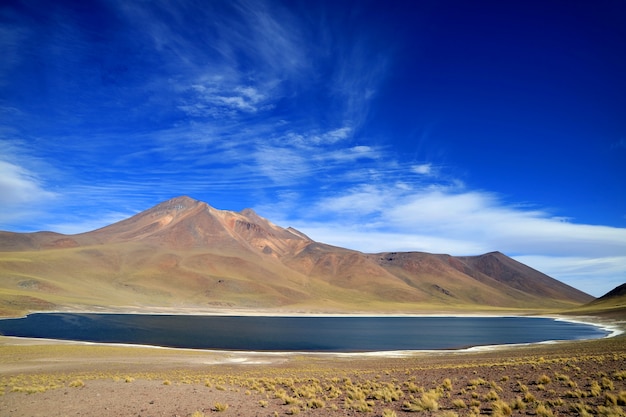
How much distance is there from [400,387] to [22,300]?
101801mm

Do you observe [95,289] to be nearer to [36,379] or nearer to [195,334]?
[195,334]

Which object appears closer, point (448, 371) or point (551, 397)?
point (551, 397)

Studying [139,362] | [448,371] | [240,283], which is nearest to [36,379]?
[139,362]

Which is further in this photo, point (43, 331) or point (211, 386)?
point (43, 331)

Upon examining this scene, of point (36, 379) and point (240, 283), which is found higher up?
point (240, 283)

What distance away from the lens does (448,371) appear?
22.3m

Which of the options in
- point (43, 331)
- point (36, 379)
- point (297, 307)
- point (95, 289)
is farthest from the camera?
point (297, 307)

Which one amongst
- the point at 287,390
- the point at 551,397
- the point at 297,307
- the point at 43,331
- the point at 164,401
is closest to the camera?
the point at 551,397

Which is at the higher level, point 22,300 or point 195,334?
point 22,300

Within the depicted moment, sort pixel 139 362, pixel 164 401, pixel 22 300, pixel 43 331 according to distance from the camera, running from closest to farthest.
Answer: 1. pixel 164 401
2. pixel 139 362
3. pixel 43 331
4. pixel 22 300

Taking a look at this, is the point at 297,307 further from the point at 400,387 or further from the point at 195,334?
the point at 400,387

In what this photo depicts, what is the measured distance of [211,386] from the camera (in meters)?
18.6

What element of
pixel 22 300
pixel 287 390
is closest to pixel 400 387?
pixel 287 390

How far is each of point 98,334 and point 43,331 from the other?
694cm
